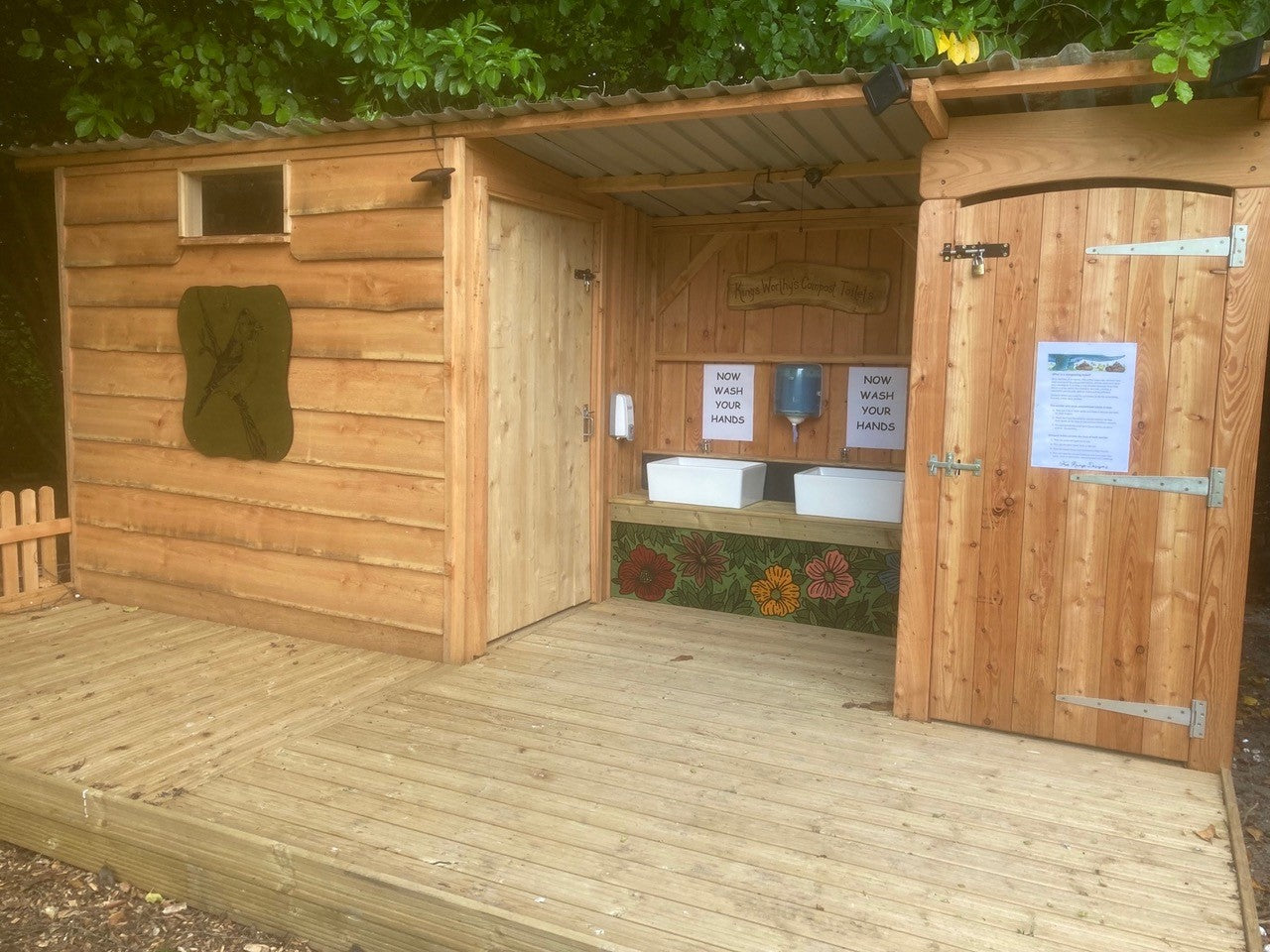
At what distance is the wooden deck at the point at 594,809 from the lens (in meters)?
2.82

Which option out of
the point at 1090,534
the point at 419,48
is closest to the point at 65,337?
the point at 419,48

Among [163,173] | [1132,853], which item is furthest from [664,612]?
[163,173]

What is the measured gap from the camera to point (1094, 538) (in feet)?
13.1

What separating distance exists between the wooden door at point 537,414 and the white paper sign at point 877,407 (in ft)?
5.57

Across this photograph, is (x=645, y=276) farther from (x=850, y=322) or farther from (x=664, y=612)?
(x=664, y=612)

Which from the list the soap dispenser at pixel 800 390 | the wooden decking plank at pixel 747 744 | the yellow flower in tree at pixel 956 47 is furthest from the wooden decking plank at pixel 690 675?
the yellow flower in tree at pixel 956 47

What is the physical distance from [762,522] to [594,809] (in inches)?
112

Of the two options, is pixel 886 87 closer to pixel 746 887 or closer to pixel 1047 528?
pixel 1047 528

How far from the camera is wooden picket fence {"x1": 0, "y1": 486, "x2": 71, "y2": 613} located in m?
5.78

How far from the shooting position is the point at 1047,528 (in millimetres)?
4059

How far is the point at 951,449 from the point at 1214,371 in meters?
1.01

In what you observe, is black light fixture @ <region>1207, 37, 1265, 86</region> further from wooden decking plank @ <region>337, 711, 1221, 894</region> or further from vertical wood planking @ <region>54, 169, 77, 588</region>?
vertical wood planking @ <region>54, 169, 77, 588</region>

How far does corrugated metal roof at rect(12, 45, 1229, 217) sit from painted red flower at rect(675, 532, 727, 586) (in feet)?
7.03

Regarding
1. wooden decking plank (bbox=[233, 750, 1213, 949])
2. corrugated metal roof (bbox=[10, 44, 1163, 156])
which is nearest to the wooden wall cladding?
corrugated metal roof (bbox=[10, 44, 1163, 156])
